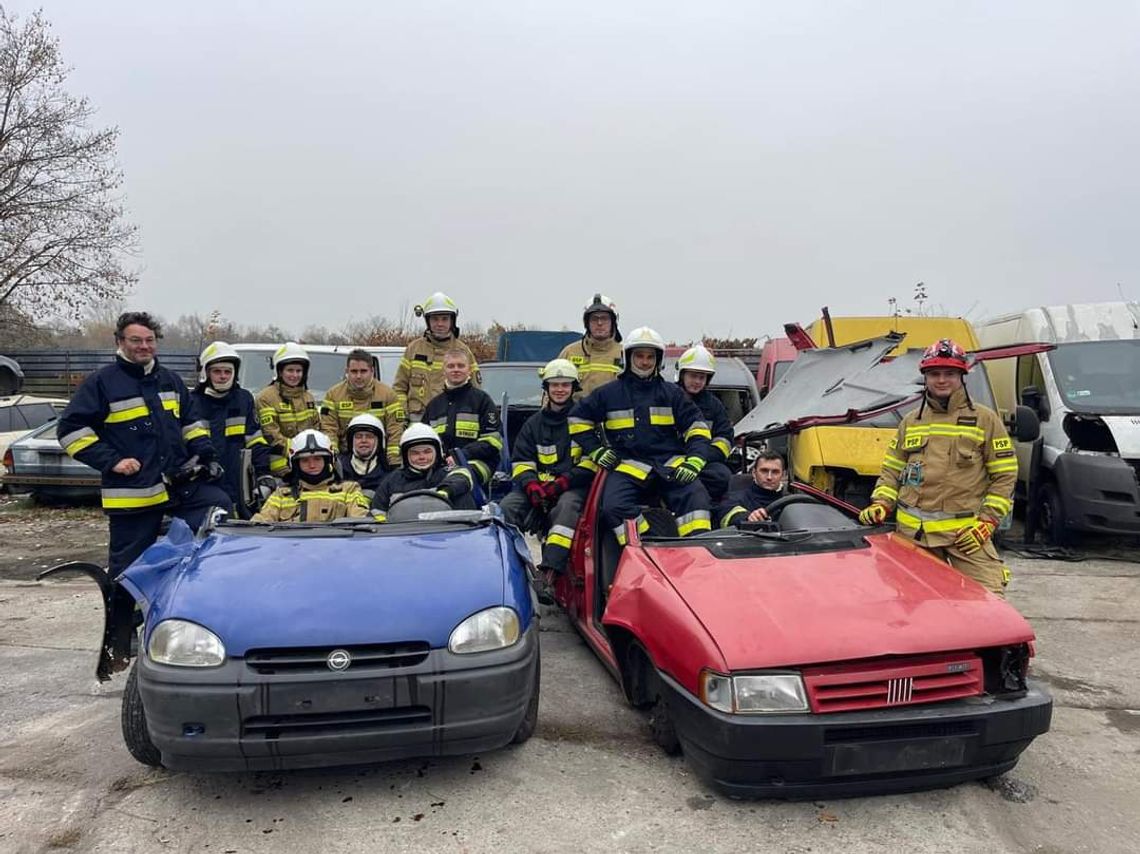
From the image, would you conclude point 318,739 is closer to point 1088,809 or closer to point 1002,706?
point 1002,706

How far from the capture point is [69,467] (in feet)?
32.4

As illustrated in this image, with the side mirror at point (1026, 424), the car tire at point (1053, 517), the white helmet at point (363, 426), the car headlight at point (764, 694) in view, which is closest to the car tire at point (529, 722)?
the car headlight at point (764, 694)

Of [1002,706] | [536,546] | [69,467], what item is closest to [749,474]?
[1002,706]

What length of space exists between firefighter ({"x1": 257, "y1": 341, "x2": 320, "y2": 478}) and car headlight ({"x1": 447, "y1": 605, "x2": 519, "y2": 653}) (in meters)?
3.55

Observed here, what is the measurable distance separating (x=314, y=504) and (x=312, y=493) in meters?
0.09

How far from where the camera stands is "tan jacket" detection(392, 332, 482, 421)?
22.3 feet

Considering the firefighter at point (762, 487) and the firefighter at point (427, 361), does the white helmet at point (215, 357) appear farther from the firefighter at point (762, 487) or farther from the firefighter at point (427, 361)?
the firefighter at point (762, 487)

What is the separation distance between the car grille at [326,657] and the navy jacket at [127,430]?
8.41 feet

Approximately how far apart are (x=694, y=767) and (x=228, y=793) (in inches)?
74.4

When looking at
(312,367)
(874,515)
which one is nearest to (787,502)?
(874,515)

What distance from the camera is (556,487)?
5.16m

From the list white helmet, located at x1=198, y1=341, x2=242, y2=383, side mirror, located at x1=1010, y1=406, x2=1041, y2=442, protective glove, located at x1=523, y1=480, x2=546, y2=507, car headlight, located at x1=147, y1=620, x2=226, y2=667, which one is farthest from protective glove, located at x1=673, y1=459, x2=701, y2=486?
white helmet, located at x1=198, y1=341, x2=242, y2=383

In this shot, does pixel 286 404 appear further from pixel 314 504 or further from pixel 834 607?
pixel 834 607

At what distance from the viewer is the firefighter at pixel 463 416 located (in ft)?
19.7
